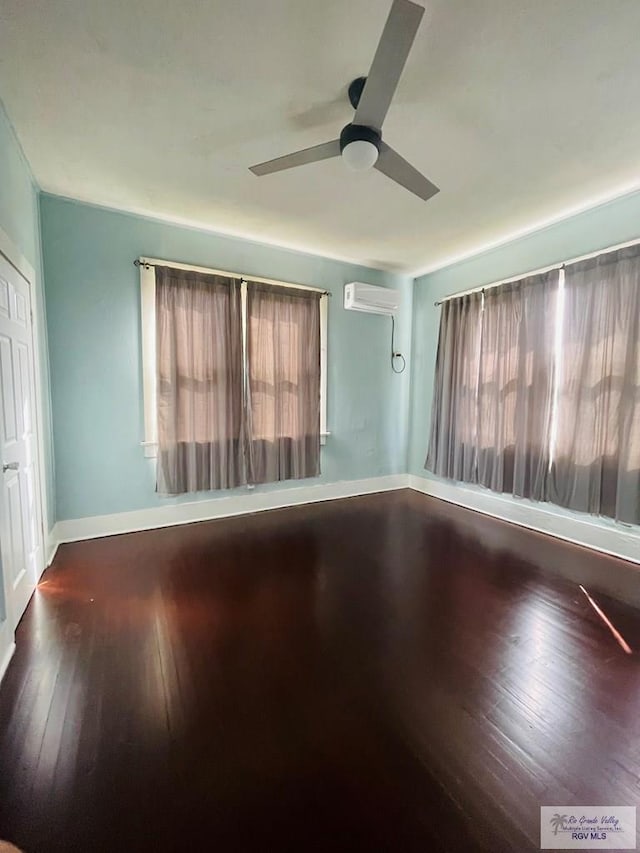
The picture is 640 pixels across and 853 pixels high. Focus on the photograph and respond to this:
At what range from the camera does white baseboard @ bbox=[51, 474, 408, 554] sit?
3.19 m

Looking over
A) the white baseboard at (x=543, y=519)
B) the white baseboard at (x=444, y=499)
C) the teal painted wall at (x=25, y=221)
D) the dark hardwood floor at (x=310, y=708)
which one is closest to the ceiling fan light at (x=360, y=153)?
the teal painted wall at (x=25, y=221)

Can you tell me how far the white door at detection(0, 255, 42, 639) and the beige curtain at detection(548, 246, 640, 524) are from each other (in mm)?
3955

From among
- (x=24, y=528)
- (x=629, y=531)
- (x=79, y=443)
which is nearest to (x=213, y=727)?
(x=24, y=528)

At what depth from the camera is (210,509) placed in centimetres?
374

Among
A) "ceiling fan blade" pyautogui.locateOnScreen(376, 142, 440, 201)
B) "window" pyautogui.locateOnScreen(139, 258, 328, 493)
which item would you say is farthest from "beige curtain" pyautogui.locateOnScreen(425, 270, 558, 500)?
"ceiling fan blade" pyautogui.locateOnScreen(376, 142, 440, 201)

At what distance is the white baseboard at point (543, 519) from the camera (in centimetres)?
293

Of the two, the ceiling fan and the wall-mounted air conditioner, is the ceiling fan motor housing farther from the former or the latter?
the wall-mounted air conditioner

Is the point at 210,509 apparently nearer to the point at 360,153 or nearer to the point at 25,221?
the point at 25,221

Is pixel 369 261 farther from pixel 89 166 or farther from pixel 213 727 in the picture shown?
pixel 213 727

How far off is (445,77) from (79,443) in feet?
11.5

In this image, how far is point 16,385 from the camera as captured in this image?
2.12 meters

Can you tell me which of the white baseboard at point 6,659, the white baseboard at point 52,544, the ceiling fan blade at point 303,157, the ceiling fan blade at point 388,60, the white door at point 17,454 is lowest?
the white baseboard at point 6,659

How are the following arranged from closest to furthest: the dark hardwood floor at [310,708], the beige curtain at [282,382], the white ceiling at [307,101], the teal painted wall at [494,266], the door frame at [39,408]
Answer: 1. the dark hardwood floor at [310,708]
2. the white ceiling at [307,101]
3. the door frame at [39,408]
4. the teal painted wall at [494,266]
5. the beige curtain at [282,382]

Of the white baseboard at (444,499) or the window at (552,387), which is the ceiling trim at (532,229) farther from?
the white baseboard at (444,499)
